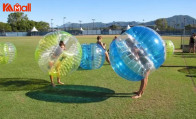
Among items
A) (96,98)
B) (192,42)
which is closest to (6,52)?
(96,98)

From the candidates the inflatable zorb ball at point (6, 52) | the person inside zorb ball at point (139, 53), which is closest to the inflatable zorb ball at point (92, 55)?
the person inside zorb ball at point (139, 53)

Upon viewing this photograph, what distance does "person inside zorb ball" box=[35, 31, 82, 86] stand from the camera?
5.45 metres

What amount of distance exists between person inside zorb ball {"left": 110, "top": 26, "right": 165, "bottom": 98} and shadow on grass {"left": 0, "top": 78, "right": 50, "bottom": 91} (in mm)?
2968

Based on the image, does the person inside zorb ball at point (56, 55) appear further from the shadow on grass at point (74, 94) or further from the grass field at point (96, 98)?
the grass field at point (96, 98)

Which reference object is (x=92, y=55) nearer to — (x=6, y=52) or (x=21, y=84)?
(x=21, y=84)

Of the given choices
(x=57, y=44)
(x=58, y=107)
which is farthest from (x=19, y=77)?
(x=58, y=107)

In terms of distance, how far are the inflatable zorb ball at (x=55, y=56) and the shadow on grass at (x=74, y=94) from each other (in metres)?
0.61

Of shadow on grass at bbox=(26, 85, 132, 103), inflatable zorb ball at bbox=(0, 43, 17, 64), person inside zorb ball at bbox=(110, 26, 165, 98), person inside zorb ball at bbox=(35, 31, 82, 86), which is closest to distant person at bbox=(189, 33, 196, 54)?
shadow on grass at bbox=(26, 85, 132, 103)

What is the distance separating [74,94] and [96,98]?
676mm

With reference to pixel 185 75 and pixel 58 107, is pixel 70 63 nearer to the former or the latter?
pixel 58 107

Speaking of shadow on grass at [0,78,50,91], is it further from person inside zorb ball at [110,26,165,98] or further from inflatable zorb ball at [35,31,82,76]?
person inside zorb ball at [110,26,165,98]

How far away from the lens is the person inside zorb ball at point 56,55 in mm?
5453

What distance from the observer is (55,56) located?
546 centimetres

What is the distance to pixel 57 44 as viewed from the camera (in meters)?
5.60
